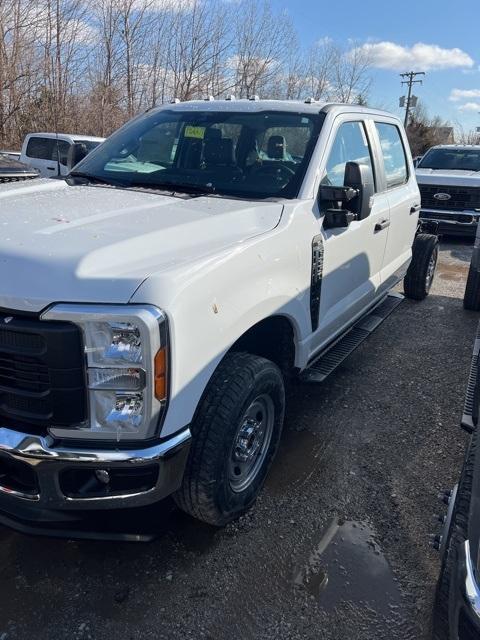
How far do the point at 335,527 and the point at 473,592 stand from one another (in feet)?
4.70

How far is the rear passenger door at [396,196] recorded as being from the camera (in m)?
4.57

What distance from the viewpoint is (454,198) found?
1012cm

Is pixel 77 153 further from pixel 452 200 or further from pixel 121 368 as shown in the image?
pixel 452 200

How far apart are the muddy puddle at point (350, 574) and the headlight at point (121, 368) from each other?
3.62ft

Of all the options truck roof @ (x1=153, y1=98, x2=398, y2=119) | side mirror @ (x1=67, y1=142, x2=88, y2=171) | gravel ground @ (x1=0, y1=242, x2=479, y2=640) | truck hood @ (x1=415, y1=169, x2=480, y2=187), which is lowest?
gravel ground @ (x1=0, y1=242, x2=479, y2=640)

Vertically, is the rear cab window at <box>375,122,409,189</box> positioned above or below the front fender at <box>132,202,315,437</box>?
above

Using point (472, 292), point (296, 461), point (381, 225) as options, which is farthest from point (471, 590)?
point (472, 292)

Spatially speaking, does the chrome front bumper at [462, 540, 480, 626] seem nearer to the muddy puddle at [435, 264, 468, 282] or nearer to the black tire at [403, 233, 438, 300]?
the black tire at [403, 233, 438, 300]

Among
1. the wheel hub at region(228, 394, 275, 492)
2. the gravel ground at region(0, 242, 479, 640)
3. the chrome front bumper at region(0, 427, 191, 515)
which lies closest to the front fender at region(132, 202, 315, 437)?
the chrome front bumper at region(0, 427, 191, 515)

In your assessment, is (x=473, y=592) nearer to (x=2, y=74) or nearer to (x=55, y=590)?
(x=55, y=590)

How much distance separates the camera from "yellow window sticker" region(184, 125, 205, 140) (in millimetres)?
3631

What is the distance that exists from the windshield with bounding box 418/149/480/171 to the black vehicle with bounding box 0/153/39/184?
26.5 ft

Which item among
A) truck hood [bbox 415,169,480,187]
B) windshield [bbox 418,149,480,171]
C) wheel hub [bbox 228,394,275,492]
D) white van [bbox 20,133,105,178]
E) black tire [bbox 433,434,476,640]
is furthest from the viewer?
white van [bbox 20,133,105,178]

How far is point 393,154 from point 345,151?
1531 mm
